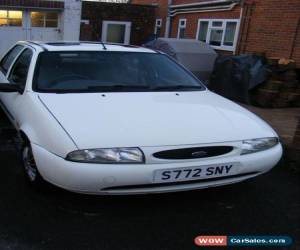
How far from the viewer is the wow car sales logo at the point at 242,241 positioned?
10.0ft

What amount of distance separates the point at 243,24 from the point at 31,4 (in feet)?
20.3

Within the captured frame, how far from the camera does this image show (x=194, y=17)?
15039 millimetres

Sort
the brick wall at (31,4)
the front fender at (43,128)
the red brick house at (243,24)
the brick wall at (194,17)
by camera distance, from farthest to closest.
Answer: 1. the brick wall at (194,17)
2. the brick wall at (31,4)
3. the red brick house at (243,24)
4. the front fender at (43,128)

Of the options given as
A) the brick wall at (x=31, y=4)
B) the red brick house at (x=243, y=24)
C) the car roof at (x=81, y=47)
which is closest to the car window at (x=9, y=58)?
the car roof at (x=81, y=47)

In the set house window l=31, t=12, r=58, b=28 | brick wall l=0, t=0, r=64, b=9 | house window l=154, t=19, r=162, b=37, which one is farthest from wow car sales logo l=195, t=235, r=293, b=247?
house window l=154, t=19, r=162, b=37

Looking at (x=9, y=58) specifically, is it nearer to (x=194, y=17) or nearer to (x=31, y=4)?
(x=31, y=4)

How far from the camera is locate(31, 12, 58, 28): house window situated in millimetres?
12922

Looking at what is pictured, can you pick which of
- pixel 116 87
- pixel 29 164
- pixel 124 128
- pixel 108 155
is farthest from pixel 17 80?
pixel 108 155

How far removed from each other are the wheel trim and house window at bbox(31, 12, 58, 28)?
33.0 ft

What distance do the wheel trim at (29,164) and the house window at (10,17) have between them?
9865mm

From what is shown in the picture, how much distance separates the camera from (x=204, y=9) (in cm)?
1412

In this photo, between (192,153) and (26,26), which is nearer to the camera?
(192,153)

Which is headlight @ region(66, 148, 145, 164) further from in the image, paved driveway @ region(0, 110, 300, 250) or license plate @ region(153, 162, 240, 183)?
paved driveway @ region(0, 110, 300, 250)

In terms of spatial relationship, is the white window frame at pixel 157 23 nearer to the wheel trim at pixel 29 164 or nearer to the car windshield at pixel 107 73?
the car windshield at pixel 107 73
